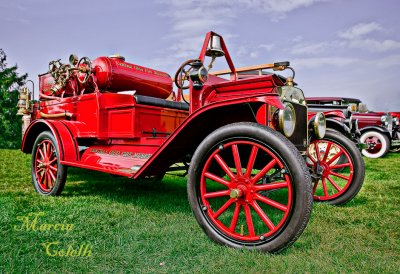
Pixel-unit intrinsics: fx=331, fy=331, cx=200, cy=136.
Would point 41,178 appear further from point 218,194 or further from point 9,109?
point 9,109

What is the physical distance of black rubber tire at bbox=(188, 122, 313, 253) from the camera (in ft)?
6.23

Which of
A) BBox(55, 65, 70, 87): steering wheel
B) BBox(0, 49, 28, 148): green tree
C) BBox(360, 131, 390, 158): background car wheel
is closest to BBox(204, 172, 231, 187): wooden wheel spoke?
BBox(55, 65, 70, 87): steering wheel

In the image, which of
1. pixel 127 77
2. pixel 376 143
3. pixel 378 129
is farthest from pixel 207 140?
pixel 378 129

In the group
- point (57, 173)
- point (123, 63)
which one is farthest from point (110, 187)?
point (123, 63)

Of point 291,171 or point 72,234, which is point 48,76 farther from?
point 291,171

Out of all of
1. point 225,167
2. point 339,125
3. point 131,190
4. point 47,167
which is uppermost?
point 339,125

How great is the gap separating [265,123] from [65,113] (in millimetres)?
2830

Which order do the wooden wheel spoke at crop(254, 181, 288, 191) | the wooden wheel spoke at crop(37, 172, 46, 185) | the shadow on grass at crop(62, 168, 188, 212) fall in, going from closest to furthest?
the wooden wheel spoke at crop(254, 181, 288, 191) → the shadow on grass at crop(62, 168, 188, 212) → the wooden wheel spoke at crop(37, 172, 46, 185)

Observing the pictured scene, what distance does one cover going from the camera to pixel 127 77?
404 cm

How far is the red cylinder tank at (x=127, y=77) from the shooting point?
3893 millimetres

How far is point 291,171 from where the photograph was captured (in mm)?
1943

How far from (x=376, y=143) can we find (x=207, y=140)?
8.53 meters

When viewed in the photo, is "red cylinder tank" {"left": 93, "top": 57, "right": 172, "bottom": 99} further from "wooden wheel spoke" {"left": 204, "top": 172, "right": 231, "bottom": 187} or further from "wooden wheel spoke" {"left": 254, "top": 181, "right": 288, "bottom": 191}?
→ "wooden wheel spoke" {"left": 254, "top": 181, "right": 288, "bottom": 191}

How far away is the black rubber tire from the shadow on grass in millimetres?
920
